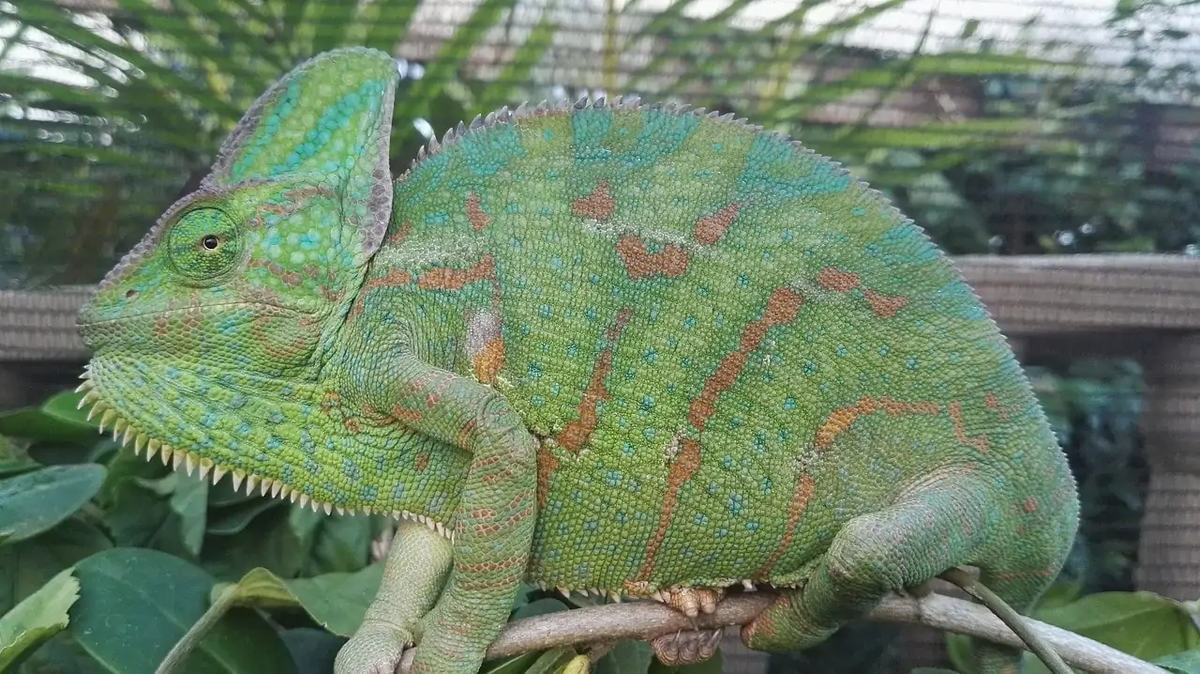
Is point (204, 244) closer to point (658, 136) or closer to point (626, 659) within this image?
point (658, 136)

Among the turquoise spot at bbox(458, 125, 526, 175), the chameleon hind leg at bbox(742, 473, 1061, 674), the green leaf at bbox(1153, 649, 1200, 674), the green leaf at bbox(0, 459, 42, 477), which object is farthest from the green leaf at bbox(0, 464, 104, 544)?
the green leaf at bbox(1153, 649, 1200, 674)

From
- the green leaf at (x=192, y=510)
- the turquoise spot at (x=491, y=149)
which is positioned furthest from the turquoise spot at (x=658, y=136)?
the green leaf at (x=192, y=510)

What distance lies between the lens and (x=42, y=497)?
1.15 m

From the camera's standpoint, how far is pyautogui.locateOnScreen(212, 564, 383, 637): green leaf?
41.2 inches

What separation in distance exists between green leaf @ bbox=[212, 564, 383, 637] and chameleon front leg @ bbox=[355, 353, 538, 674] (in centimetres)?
24

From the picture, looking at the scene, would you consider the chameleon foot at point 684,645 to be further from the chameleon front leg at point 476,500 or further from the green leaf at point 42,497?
the green leaf at point 42,497

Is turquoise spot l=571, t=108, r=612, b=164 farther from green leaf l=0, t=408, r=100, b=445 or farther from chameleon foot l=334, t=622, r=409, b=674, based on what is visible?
green leaf l=0, t=408, r=100, b=445

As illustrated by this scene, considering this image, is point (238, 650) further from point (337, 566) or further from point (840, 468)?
point (840, 468)

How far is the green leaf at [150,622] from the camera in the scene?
100 cm

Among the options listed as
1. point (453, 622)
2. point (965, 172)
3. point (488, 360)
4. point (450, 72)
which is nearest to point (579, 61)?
point (450, 72)

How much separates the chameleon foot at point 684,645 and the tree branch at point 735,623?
23 millimetres

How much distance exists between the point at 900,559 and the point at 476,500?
52 cm

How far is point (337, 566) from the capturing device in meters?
1.42

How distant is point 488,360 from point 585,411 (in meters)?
0.14
